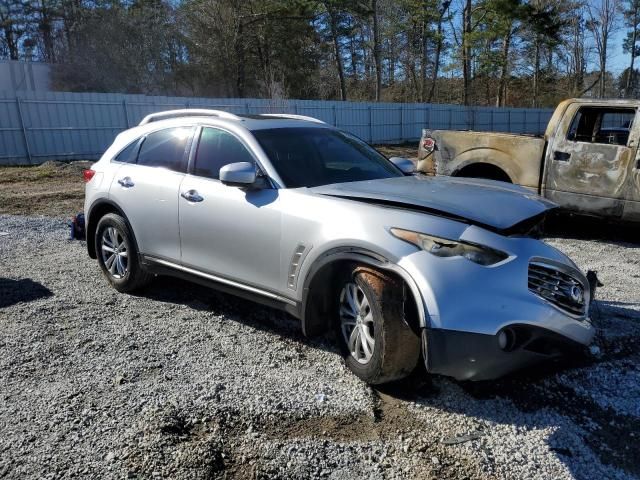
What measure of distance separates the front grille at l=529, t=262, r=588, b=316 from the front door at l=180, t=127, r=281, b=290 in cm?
162

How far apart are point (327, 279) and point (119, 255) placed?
2.57 meters

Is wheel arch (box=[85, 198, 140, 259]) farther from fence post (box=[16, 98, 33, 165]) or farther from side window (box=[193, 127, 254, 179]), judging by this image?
fence post (box=[16, 98, 33, 165])

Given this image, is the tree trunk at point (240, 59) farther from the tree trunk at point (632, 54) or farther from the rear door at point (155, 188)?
the tree trunk at point (632, 54)

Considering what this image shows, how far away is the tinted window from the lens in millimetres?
5133

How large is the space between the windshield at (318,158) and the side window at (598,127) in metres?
3.69

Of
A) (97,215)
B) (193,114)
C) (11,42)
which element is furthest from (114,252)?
(11,42)

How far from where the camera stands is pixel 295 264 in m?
3.59

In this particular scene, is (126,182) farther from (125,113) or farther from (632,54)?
(632,54)

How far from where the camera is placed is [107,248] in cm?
534

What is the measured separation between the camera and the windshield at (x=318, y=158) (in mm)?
3994

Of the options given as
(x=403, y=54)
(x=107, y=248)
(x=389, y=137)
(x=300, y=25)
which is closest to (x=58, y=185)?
(x=107, y=248)

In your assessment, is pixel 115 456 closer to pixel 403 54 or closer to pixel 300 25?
pixel 300 25

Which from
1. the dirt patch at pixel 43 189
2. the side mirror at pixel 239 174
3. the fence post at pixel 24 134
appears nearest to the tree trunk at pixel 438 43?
the fence post at pixel 24 134

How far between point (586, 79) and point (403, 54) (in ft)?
68.5
